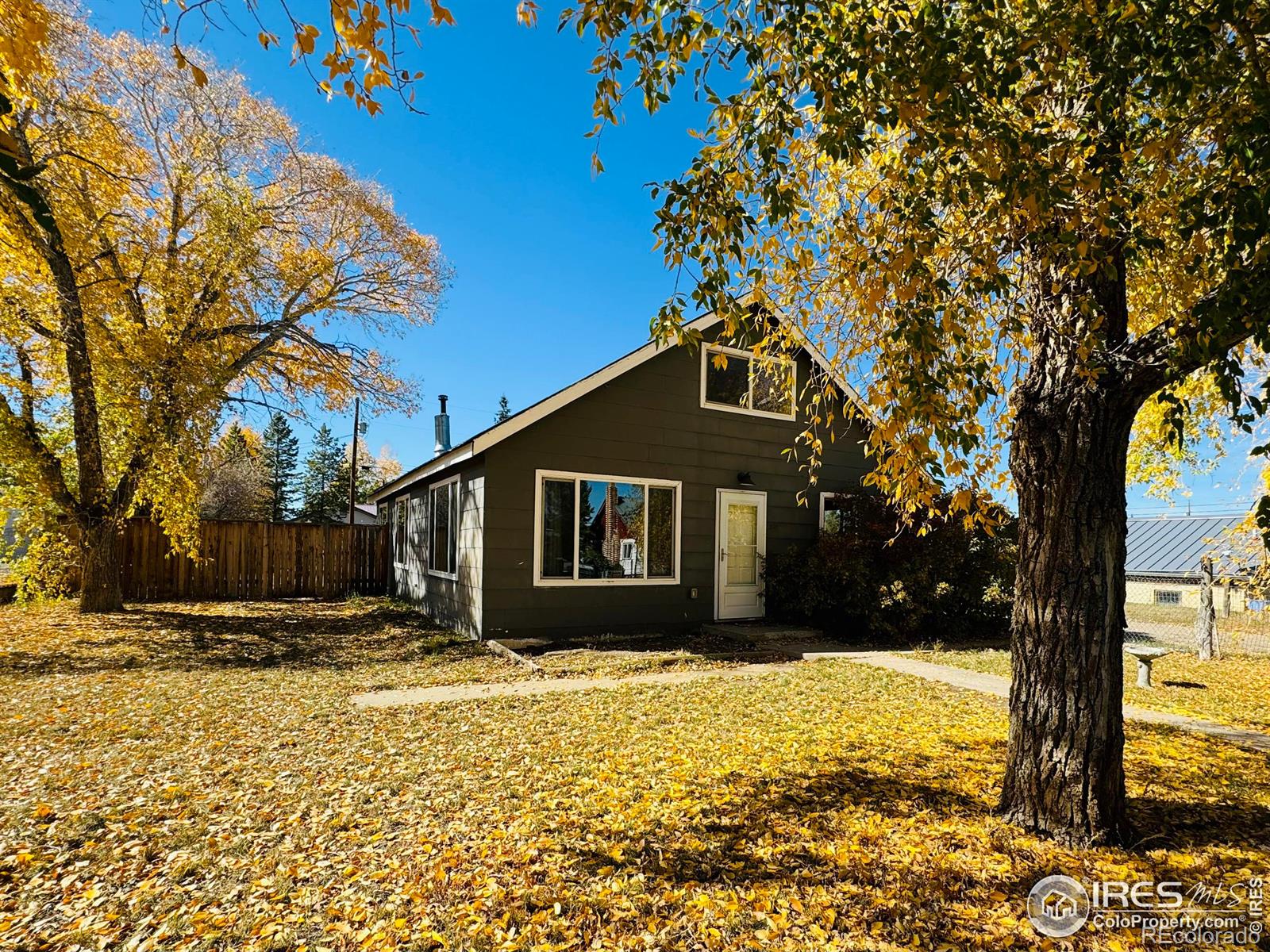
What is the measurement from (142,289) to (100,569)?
16.8 feet

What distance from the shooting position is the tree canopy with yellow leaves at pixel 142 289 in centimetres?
950

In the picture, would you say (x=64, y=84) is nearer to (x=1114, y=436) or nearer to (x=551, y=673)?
(x=551, y=673)

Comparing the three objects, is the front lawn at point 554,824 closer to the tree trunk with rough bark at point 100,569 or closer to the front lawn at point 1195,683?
the front lawn at point 1195,683

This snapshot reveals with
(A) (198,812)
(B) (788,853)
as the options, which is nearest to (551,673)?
(A) (198,812)

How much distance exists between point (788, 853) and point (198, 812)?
3.26m

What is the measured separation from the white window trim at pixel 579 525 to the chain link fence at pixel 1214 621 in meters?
6.44

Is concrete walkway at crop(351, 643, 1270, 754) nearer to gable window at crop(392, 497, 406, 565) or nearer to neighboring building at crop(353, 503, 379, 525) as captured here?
gable window at crop(392, 497, 406, 565)

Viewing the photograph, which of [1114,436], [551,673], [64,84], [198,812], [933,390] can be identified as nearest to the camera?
[933,390]

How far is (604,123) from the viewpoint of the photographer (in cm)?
294

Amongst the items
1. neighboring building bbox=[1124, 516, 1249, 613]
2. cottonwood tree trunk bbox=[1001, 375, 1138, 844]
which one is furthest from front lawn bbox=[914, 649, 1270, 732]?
neighboring building bbox=[1124, 516, 1249, 613]

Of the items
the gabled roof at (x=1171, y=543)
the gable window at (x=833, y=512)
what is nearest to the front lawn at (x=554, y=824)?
the gable window at (x=833, y=512)

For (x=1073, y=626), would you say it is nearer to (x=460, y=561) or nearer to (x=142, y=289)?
(x=460, y=561)

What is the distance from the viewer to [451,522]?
10.6m

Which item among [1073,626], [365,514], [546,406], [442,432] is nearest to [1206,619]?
[1073,626]
